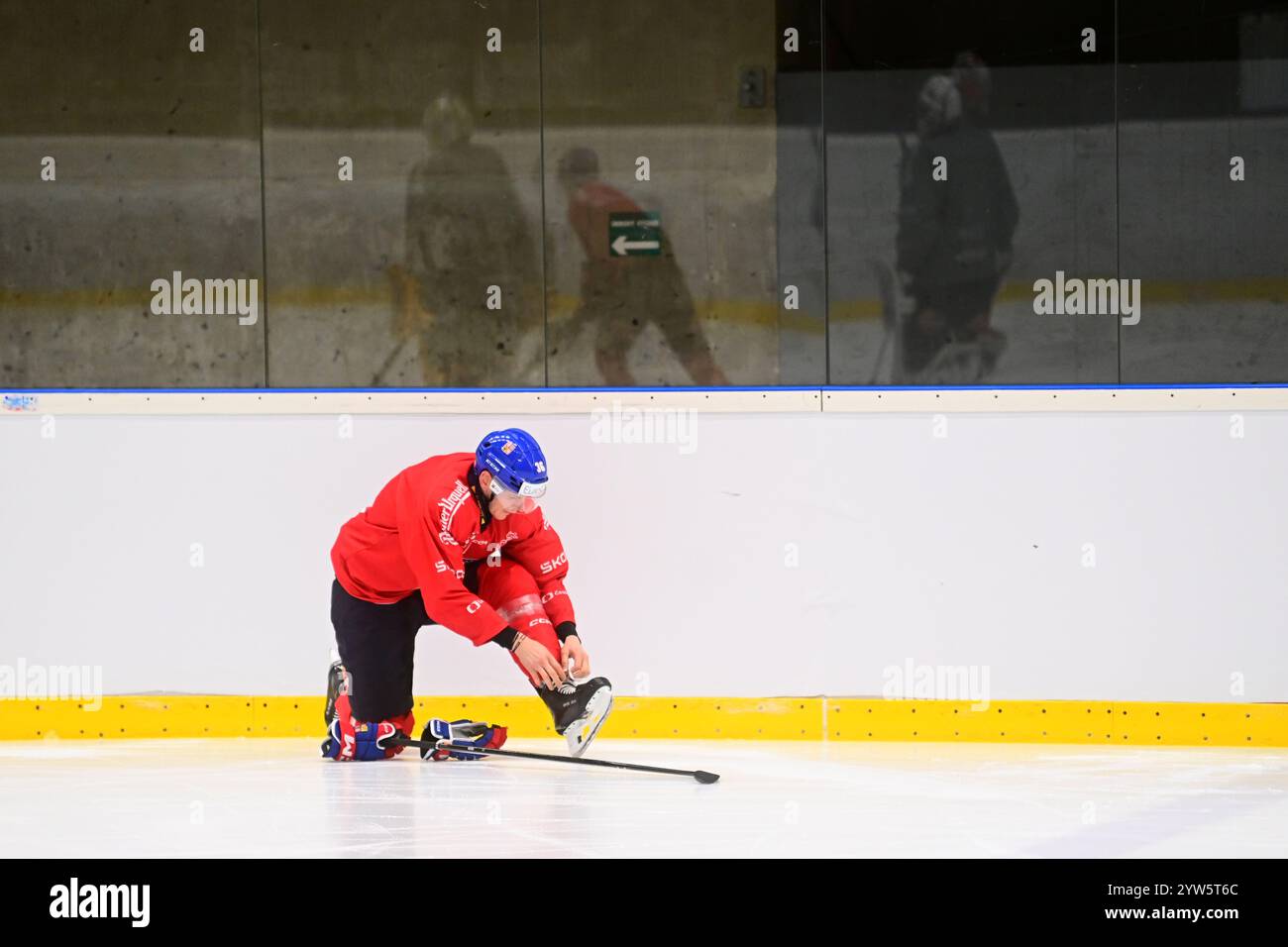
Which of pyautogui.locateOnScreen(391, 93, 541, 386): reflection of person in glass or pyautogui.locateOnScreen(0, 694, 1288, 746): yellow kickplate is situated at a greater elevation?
pyautogui.locateOnScreen(391, 93, 541, 386): reflection of person in glass

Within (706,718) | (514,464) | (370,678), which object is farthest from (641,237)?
(370,678)

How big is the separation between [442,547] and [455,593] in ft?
0.54

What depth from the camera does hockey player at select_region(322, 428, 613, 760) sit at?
454 centimetres

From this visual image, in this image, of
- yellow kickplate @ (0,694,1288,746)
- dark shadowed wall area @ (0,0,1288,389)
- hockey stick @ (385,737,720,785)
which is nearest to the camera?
hockey stick @ (385,737,720,785)

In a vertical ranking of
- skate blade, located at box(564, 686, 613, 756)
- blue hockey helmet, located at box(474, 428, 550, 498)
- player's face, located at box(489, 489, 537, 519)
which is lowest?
skate blade, located at box(564, 686, 613, 756)

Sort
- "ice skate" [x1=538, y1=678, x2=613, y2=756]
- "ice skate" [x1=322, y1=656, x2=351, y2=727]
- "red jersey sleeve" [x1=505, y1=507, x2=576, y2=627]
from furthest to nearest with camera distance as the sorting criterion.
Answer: "ice skate" [x1=322, y1=656, x2=351, y2=727] → "red jersey sleeve" [x1=505, y1=507, x2=576, y2=627] → "ice skate" [x1=538, y1=678, x2=613, y2=756]

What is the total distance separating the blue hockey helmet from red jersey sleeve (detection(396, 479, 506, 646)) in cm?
17

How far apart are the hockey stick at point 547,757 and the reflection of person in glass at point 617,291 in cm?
146

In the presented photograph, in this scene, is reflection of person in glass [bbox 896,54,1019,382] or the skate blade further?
reflection of person in glass [bbox 896,54,1019,382]

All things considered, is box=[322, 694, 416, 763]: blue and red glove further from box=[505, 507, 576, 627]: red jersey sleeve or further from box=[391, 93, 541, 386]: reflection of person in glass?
box=[391, 93, 541, 386]: reflection of person in glass

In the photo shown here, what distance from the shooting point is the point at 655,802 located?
4156mm

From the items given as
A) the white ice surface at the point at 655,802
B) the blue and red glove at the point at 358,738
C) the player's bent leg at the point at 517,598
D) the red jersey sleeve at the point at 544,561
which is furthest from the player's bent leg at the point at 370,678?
the red jersey sleeve at the point at 544,561

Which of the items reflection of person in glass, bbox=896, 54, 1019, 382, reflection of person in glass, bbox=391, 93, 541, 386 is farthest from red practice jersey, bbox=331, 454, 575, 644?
reflection of person in glass, bbox=896, 54, 1019, 382

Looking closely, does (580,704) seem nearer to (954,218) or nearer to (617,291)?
(617,291)
